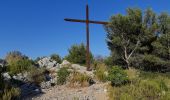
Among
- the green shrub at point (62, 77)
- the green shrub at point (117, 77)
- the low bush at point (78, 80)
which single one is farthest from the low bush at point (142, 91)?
the green shrub at point (62, 77)

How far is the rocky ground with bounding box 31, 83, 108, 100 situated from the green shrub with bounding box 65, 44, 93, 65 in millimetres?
11508

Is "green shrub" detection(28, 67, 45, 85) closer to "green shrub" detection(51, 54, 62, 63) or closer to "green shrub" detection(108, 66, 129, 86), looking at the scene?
"green shrub" detection(108, 66, 129, 86)

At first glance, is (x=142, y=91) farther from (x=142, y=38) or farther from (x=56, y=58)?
(x=56, y=58)

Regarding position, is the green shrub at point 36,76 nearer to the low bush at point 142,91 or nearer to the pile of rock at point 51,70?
the pile of rock at point 51,70

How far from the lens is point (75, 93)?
1420 centimetres

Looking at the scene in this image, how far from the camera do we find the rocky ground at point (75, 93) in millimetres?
13312

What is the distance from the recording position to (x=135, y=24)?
936 inches

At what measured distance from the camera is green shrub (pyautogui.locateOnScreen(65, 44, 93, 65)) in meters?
27.6

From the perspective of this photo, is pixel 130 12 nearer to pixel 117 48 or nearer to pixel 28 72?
pixel 117 48

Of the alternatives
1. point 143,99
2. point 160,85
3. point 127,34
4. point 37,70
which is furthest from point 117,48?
point 143,99

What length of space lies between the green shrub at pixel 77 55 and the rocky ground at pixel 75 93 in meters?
11.5

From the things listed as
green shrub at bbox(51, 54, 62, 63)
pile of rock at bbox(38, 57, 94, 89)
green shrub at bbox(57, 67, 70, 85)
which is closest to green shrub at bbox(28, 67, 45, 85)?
pile of rock at bbox(38, 57, 94, 89)

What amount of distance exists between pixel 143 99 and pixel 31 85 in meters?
6.48

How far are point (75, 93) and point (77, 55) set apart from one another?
13.9 m
